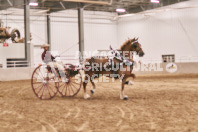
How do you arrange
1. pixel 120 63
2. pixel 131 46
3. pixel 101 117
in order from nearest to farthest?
pixel 101 117, pixel 120 63, pixel 131 46

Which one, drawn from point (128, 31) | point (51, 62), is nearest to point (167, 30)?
point (128, 31)

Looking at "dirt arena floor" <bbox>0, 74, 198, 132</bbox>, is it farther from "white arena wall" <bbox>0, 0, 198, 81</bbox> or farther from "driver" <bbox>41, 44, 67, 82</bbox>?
"white arena wall" <bbox>0, 0, 198, 81</bbox>

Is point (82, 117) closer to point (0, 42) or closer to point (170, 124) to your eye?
point (170, 124)

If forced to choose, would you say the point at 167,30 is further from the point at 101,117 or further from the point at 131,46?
the point at 101,117

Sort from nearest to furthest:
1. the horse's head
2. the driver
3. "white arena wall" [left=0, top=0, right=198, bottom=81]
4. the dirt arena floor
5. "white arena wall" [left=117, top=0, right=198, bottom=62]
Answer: the dirt arena floor, the horse's head, the driver, "white arena wall" [left=117, top=0, right=198, bottom=62], "white arena wall" [left=0, top=0, right=198, bottom=81]

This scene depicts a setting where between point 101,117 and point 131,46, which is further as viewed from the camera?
point 131,46

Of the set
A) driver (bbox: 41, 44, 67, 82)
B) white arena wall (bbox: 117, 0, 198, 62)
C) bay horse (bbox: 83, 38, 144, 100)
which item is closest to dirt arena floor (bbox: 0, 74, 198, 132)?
bay horse (bbox: 83, 38, 144, 100)

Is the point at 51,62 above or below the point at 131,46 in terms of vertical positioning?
below

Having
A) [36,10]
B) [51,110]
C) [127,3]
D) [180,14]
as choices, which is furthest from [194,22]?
[51,110]

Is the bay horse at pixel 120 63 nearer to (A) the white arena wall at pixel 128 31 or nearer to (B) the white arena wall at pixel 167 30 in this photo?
(A) the white arena wall at pixel 128 31

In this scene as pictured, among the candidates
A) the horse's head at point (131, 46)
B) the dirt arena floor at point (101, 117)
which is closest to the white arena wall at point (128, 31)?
the horse's head at point (131, 46)

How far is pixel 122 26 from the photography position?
3550 centimetres

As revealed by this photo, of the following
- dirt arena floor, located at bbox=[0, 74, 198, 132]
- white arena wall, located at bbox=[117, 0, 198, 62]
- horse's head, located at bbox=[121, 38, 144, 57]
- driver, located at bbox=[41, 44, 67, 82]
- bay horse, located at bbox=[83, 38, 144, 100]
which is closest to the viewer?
dirt arena floor, located at bbox=[0, 74, 198, 132]

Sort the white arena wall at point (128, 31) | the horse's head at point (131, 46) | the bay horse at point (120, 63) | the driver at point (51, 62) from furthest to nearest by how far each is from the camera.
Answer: the white arena wall at point (128, 31), the driver at point (51, 62), the horse's head at point (131, 46), the bay horse at point (120, 63)
